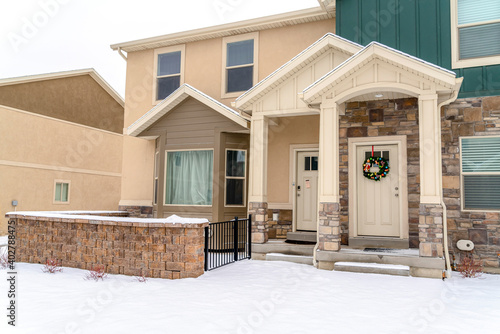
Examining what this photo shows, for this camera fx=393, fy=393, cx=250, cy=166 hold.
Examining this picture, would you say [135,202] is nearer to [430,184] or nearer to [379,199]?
[379,199]

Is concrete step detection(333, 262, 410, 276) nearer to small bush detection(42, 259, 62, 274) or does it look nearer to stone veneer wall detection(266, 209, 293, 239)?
stone veneer wall detection(266, 209, 293, 239)

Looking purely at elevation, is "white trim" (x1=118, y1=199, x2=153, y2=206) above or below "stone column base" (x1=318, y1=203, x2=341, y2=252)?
above

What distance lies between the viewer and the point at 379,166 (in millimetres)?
8156

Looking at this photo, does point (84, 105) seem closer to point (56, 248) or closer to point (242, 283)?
point (56, 248)

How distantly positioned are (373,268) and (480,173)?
290 centimetres

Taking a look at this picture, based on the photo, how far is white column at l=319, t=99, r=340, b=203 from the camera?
7.39 metres

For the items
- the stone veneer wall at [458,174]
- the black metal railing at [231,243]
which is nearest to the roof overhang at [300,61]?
the stone veneer wall at [458,174]

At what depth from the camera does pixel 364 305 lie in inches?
196

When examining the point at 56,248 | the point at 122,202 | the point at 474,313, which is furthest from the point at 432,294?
the point at 122,202

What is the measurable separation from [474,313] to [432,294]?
856 millimetres

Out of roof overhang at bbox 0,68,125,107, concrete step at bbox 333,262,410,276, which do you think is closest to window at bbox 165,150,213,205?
concrete step at bbox 333,262,410,276

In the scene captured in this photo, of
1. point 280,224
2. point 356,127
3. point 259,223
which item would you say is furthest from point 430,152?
point 280,224

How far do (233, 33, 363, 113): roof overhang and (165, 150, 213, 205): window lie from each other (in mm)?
2089

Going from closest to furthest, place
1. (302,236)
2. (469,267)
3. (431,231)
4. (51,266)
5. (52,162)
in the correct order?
(431,231) < (469,267) < (51,266) < (302,236) < (52,162)
